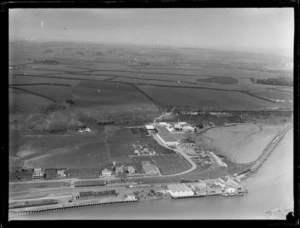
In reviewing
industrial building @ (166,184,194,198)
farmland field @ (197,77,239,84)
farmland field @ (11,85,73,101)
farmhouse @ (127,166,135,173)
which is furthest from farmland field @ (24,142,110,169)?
farmland field @ (197,77,239,84)

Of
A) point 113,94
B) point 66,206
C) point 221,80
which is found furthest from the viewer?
point 221,80

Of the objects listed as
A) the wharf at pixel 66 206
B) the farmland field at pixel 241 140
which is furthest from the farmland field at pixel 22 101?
the farmland field at pixel 241 140

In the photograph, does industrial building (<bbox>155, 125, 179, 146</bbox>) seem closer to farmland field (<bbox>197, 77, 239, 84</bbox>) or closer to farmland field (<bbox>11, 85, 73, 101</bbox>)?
farmland field (<bbox>197, 77, 239, 84</bbox>)

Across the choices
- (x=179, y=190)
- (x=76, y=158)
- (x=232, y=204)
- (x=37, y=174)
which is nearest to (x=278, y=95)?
(x=232, y=204)

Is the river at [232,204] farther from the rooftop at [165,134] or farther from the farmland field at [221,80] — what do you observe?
the farmland field at [221,80]

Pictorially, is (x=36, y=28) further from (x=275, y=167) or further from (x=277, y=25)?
(x=275, y=167)

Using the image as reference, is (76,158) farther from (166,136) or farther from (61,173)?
(166,136)

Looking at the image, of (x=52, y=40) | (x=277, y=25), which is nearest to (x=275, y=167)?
(x=277, y=25)
